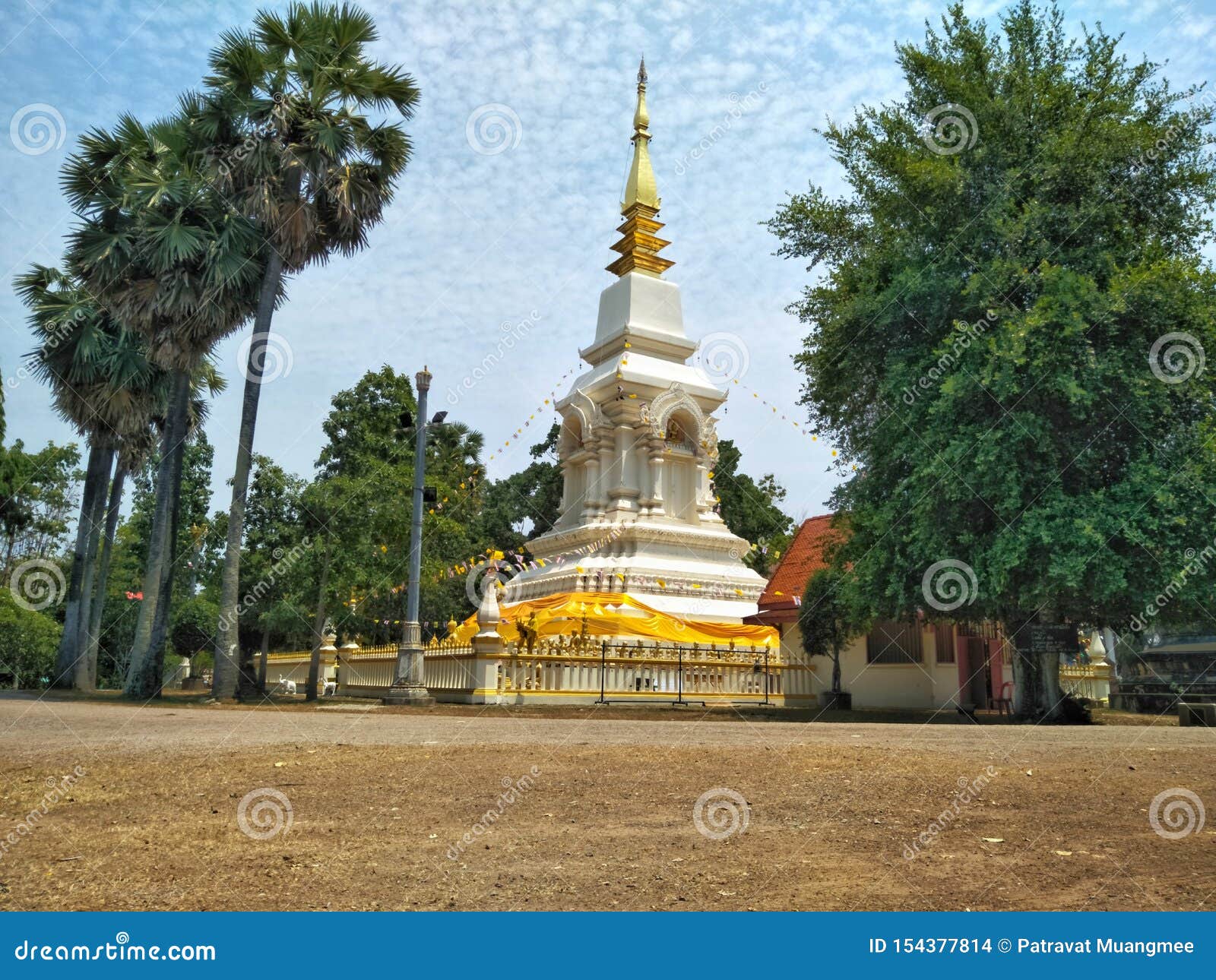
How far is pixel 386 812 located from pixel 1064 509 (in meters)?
10.9

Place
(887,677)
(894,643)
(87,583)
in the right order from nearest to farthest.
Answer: (894,643) → (887,677) → (87,583)

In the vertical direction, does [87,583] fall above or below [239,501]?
below

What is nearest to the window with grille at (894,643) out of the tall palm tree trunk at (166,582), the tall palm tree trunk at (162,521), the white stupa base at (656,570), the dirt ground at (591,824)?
the white stupa base at (656,570)

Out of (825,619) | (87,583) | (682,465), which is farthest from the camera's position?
(682,465)

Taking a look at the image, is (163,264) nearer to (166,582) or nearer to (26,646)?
(166,582)

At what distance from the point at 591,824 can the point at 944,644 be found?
52.4ft

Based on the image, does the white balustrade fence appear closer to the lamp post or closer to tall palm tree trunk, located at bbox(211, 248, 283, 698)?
the lamp post

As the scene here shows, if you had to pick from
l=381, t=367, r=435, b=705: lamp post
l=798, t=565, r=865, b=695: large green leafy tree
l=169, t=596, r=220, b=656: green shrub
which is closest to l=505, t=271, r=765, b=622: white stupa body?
l=798, t=565, r=865, b=695: large green leafy tree

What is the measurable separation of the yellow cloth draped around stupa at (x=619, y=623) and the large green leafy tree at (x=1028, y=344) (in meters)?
5.18

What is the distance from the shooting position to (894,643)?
1978cm

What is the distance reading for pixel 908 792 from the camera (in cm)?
629

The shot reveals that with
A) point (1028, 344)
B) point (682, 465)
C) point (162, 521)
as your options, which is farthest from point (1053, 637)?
point (162, 521)

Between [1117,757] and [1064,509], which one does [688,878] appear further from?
[1064,509]

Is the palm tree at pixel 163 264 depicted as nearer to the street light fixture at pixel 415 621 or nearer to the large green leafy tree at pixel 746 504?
the street light fixture at pixel 415 621
